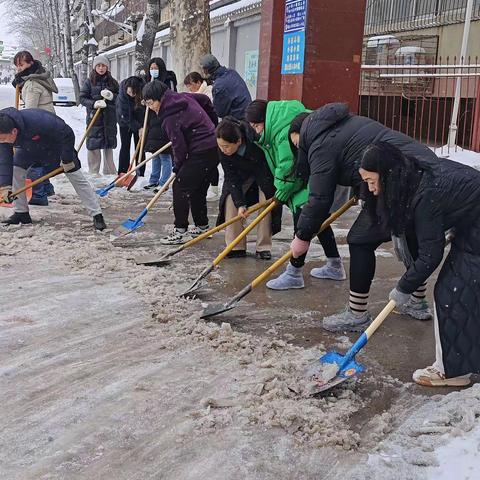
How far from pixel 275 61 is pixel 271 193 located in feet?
12.1

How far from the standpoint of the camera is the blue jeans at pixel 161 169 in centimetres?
872

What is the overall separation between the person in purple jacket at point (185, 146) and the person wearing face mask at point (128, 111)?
2826mm

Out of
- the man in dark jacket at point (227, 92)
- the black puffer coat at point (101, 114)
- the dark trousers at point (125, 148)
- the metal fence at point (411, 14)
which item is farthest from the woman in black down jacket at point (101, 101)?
the metal fence at point (411, 14)

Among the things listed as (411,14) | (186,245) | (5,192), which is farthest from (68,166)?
(411,14)

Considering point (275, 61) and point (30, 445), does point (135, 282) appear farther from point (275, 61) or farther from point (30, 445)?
point (275, 61)

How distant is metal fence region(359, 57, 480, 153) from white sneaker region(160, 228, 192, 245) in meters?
6.33

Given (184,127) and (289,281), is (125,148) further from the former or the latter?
(289,281)

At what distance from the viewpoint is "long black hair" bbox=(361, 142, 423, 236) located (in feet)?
9.68

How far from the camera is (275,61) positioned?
834 cm

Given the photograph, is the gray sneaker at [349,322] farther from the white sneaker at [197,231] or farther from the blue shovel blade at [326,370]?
the white sneaker at [197,231]

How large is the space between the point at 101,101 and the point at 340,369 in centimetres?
734

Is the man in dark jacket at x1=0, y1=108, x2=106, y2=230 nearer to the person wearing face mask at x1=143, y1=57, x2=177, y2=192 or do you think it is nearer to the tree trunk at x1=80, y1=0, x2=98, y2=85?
the person wearing face mask at x1=143, y1=57, x2=177, y2=192

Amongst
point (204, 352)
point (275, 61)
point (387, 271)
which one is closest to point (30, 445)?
point (204, 352)

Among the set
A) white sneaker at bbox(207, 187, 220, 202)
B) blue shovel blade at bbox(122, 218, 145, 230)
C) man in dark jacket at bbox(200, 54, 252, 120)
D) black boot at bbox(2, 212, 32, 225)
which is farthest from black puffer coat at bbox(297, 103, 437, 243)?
white sneaker at bbox(207, 187, 220, 202)
